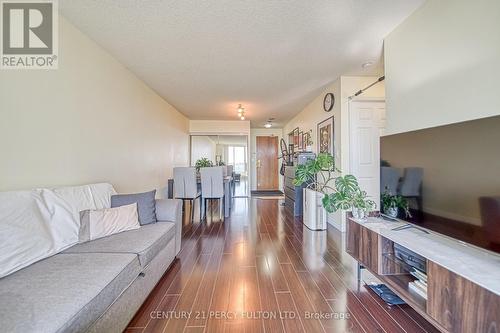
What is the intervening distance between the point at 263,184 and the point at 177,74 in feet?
18.4

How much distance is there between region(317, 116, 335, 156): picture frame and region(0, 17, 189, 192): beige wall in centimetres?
315

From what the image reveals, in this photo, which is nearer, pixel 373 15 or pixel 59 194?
pixel 59 194

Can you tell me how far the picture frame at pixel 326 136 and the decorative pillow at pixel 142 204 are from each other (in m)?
2.94

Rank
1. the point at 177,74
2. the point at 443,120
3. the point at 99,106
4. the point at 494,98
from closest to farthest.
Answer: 1. the point at 494,98
2. the point at 443,120
3. the point at 99,106
4. the point at 177,74

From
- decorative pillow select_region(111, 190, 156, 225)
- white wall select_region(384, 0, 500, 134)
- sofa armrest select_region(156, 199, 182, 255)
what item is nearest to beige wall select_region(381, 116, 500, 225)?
white wall select_region(384, 0, 500, 134)

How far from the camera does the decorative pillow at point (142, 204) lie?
2219mm

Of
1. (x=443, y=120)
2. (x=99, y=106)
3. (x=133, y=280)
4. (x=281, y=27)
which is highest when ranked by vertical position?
(x=281, y=27)

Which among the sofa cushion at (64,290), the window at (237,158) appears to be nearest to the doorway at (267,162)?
the window at (237,158)

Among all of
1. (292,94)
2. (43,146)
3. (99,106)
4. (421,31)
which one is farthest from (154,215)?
(292,94)

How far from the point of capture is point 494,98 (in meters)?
1.35

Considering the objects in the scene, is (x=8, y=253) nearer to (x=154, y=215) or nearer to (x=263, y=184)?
(x=154, y=215)

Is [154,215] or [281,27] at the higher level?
[281,27]

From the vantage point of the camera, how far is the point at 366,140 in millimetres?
3502

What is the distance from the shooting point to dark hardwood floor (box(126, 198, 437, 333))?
1519 mm
